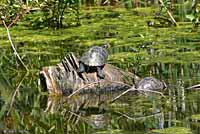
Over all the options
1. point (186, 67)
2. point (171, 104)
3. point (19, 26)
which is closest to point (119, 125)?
point (171, 104)

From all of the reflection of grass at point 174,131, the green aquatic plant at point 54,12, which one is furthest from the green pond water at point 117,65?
the green aquatic plant at point 54,12

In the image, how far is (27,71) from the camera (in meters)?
6.51

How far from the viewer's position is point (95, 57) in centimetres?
564

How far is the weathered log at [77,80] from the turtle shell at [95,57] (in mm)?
82

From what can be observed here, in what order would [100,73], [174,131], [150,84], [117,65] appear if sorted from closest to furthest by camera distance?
[174,131], [150,84], [100,73], [117,65]

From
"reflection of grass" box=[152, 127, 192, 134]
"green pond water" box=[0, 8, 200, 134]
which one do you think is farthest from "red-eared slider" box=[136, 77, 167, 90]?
"reflection of grass" box=[152, 127, 192, 134]

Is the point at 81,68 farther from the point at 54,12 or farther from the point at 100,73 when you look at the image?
the point at 54,12

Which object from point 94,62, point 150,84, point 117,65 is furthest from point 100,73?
point 117,65

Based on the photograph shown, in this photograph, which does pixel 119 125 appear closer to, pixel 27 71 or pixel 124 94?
pixel 124 94

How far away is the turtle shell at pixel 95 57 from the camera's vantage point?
5.51 metres

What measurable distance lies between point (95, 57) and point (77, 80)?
31 centimetres

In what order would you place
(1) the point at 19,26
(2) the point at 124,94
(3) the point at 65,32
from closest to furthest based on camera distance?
(2) the point at 124,94
(3) the point at 65,32
(1) the point at 19,26

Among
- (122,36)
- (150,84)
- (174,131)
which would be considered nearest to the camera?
(174,131)

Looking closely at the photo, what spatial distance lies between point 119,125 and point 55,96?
1195mm
